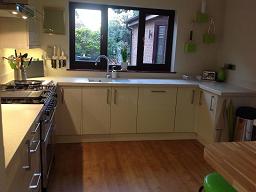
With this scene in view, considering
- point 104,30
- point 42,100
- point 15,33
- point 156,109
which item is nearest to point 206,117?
point 156,109

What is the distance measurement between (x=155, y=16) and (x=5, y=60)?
2.29 m

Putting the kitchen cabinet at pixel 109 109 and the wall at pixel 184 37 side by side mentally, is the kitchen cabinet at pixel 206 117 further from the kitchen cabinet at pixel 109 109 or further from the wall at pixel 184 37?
the kitchen cabinet at pixel 109 109

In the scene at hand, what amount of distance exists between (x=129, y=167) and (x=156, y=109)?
1.02 m

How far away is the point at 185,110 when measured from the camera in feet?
12.0

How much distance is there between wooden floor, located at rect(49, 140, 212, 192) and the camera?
247 centimetres

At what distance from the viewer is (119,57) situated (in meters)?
3.98

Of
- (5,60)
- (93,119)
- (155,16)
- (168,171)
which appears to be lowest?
(168,171)

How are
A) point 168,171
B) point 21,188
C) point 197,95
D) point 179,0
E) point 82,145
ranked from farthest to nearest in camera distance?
point 179,0 → point 197,95 → point 82,145 → point 168,171 → point 21,188

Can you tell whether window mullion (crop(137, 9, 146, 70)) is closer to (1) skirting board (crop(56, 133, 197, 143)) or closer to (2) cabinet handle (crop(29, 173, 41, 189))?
(1) skirting board (crop(56, 133, 197, 143))

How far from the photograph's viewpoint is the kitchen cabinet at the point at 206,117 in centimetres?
328

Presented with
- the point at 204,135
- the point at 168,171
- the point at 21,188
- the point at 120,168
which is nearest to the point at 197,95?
the point at 204,135

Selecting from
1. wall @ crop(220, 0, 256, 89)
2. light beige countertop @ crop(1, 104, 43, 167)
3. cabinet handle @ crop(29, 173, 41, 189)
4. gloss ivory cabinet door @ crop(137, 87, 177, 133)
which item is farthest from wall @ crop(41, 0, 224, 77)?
cabinet handle @ crop(29, 173, 41, 189)

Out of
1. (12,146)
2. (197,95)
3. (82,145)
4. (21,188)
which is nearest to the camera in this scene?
(12,146)

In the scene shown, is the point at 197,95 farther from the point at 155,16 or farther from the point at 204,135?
the point at 155,16
